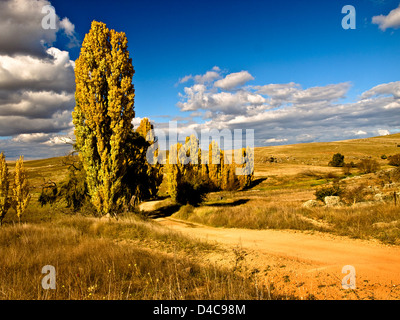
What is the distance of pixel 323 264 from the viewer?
7.29 meters

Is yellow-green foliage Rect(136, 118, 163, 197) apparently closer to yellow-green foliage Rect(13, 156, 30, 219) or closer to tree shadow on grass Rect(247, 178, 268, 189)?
yellow-green foliage Rect(13, 156, 30, 219)

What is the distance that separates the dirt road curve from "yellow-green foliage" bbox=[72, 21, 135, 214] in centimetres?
1151

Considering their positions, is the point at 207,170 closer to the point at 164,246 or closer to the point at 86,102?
the point at 86,102

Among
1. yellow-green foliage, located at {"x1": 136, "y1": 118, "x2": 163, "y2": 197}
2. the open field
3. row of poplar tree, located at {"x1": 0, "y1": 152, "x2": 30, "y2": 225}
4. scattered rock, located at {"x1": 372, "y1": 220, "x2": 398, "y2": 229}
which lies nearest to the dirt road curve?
the open field

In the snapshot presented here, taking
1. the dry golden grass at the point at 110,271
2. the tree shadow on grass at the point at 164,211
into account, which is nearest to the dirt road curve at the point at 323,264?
the dry golden grass at the point at 110,271

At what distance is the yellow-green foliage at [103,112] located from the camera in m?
17.2

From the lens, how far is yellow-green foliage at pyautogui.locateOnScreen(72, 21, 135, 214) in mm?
17203

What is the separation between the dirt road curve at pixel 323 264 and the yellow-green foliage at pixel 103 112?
11.5m

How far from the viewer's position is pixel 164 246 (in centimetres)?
994

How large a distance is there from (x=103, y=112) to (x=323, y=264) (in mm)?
17133

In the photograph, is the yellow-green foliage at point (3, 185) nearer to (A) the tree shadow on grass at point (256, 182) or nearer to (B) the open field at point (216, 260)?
(B) the open field at point (216, 260)
